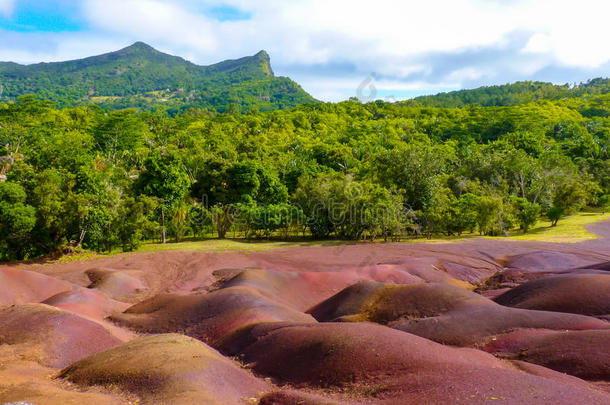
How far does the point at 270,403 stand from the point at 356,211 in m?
29.8

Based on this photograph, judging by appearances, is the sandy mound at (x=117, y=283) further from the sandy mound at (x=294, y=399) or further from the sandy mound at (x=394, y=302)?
the sandy mound at (x=294, y=399)

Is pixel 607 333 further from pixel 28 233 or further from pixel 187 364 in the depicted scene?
pixel 28 233

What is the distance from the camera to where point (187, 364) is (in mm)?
9820

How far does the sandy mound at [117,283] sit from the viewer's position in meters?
21.6

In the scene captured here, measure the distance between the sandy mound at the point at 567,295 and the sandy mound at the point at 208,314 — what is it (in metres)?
9.12

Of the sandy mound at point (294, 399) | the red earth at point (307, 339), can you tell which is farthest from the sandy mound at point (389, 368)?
the sandy mound at point (294, 399)

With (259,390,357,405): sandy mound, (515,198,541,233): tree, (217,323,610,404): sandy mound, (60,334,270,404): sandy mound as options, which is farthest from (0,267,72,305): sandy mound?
(515,198,541,233): tree

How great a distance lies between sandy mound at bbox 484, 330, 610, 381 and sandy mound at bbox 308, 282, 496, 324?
3.00m

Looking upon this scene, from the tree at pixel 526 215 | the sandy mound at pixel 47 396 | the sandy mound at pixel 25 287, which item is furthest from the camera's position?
the tree at pixel 526 215

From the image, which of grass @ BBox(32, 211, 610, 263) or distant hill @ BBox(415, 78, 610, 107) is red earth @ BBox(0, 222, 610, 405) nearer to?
grass @ BBox(32, 211, 610, 263)

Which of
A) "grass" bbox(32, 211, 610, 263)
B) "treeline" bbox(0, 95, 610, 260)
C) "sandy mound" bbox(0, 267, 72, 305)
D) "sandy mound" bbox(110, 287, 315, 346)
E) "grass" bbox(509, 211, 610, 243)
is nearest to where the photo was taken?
"sandy mound" bbox(110, 287, 315, 346)

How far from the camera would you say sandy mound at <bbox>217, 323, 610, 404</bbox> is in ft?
25.5

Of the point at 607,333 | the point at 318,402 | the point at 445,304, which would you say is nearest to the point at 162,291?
the point at 445,304

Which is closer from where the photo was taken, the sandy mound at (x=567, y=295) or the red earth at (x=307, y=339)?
the red earth at (x=307, y=339)
